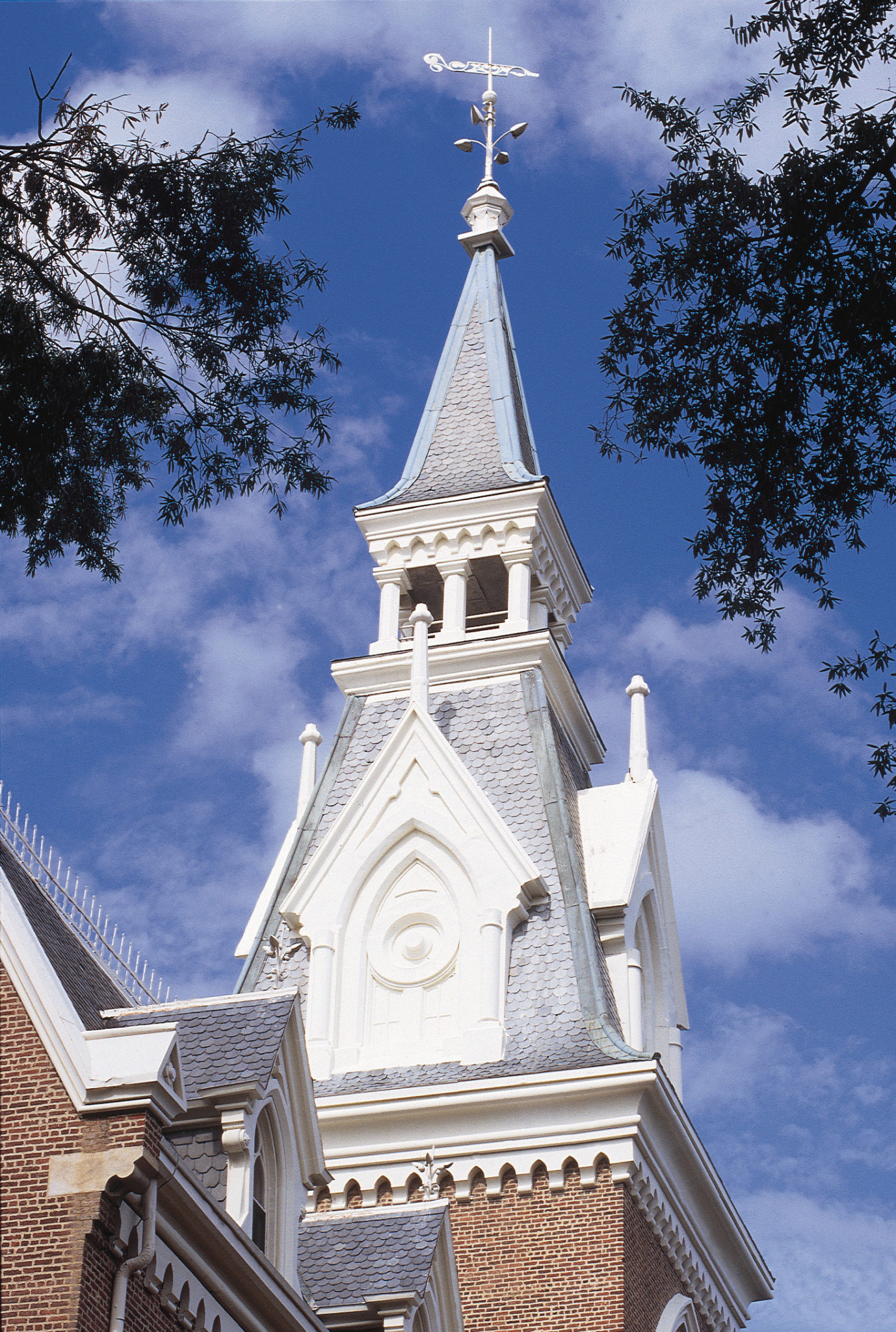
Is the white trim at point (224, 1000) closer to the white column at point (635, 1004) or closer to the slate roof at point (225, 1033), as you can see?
the slate roof at point (225, 1033)

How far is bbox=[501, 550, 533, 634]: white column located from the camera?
35656 millimetres

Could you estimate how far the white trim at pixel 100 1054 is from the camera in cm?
1527

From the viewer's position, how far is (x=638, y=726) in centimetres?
3609

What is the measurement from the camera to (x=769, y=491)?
1422 cm

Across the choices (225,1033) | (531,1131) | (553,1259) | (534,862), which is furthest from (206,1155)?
(534,862)

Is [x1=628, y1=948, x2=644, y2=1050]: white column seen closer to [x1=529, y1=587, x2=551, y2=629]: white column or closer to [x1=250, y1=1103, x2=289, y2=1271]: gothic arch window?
[x1=529, y1=587, x2=551, y2=629]: white column

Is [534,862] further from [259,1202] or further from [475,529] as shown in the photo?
[259,1202]

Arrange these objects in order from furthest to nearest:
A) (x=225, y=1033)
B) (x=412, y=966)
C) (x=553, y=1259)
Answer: (x=412, y=966)
(x=553, y=1259)
(x=225, y=1033)

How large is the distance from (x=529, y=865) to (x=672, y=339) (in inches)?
676

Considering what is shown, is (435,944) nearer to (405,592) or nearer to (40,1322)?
(405,592)

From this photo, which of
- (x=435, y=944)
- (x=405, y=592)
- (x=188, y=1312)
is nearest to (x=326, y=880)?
(x=435, y=944)

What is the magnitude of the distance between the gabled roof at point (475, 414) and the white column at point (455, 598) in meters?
1.25

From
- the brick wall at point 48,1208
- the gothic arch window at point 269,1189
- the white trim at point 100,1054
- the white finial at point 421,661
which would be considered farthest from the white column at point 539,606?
the brick wall at point 48,1208

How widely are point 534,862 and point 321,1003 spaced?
3.82 meters
